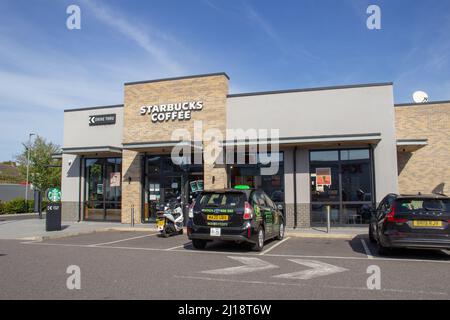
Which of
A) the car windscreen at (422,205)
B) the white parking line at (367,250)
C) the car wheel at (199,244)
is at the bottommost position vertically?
the white parking line at (367,250)

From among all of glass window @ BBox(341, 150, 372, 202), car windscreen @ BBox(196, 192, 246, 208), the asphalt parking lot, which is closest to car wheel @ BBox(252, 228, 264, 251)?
the asphalt parking lot

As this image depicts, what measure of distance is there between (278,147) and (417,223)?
854cm

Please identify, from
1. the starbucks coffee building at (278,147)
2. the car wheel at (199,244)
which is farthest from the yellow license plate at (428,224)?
the starbucks coffee building at (278,147)

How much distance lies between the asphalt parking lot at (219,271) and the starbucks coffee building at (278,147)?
471 cm

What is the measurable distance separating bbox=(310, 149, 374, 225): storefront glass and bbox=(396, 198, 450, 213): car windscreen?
22.5 feet

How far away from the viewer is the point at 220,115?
1791 cm

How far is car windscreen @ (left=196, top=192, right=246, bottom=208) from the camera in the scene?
10141 mm

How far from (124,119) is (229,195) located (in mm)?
10797

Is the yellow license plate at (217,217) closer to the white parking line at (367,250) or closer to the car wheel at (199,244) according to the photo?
the car wheel at (199,244)

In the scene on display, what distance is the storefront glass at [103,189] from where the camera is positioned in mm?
19953

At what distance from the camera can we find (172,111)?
18.7 m

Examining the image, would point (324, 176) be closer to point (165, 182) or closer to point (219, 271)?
point (165, 182)

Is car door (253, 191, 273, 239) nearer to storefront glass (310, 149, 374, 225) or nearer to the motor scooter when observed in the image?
the motor scooter
